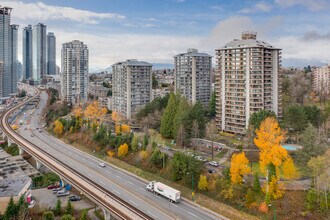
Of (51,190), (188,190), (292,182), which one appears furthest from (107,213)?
(292,182)

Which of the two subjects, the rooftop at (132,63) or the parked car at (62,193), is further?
the rooftop at (132,63)

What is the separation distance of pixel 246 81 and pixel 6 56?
12097cm

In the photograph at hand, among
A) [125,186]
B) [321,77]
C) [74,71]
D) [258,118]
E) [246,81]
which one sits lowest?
[125,186]

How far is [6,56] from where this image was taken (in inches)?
5202

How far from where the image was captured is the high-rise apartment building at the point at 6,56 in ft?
420

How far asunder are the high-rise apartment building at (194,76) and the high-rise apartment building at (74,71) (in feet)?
140

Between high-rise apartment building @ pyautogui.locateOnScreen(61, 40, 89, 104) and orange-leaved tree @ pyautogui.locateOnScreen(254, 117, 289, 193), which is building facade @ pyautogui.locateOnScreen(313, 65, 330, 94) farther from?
high-rise apartment building @ pyautogui.locateOnScreen(61, 40, 89, 104)

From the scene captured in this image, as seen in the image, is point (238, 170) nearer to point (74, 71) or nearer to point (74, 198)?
point (74, 198)

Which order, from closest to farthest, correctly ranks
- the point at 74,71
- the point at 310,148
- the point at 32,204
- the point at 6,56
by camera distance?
the point at 310,148 → the point at 32,204 → the point at 74,71 → the point at 6,56

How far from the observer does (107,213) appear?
89.4ft

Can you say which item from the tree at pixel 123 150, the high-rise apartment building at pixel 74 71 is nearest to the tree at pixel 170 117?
the tree at pixel 123 150

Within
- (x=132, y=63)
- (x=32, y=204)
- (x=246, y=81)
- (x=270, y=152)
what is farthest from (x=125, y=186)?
(x=132, y=63)

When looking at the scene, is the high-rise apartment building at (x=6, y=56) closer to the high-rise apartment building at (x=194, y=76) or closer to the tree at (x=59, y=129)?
the tree at (x=59, y=129)

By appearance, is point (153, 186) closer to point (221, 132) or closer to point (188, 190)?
point (188, 190)
